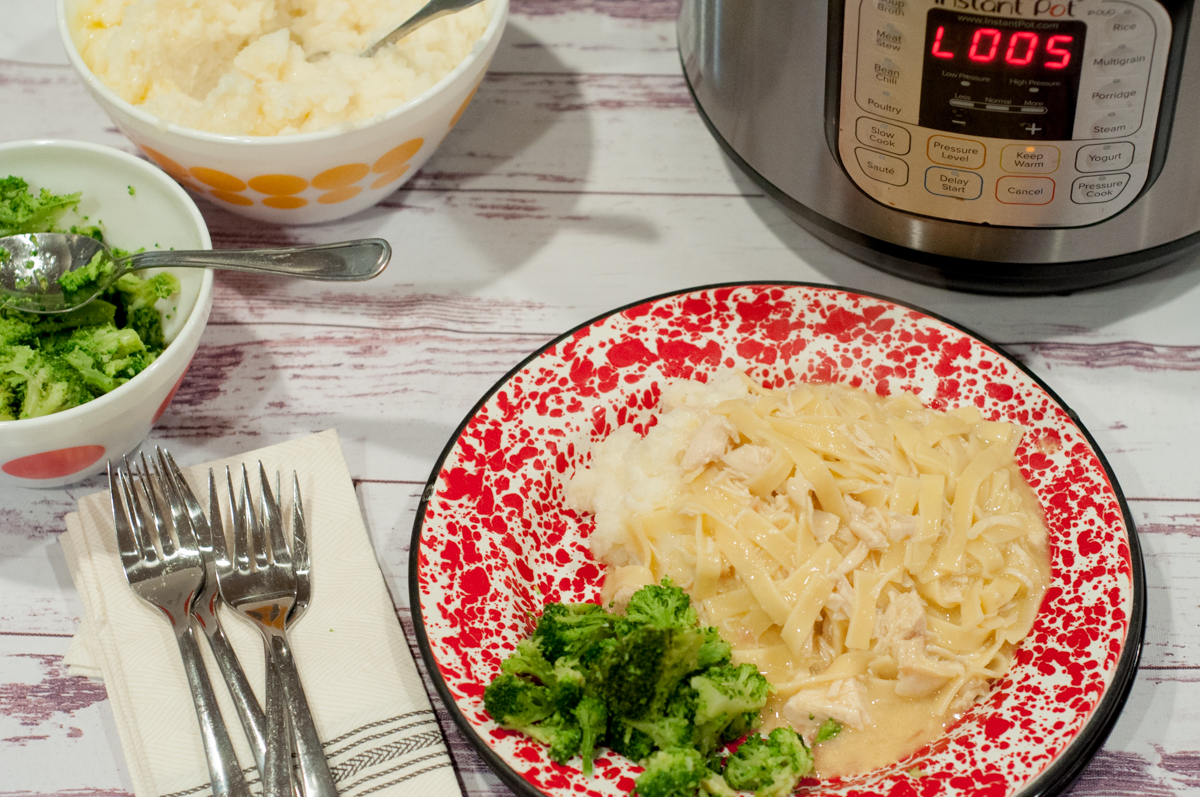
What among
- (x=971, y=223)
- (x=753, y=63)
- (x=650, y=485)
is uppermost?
(x=753, y=63)

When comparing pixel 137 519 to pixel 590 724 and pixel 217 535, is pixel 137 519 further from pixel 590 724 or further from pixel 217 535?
pixel 590 724

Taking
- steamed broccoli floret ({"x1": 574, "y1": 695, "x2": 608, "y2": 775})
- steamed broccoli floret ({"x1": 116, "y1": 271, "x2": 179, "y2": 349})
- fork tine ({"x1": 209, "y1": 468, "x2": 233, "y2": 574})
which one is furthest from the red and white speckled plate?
steamed broccoli floret ({"x1": 116, "y1": 271, "x2": 179, "y2": 349})

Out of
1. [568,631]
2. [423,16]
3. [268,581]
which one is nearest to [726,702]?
[568,631]

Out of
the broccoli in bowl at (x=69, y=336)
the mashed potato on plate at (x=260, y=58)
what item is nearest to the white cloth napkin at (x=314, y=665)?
the broccoli in bowl at (x=69, y=336)

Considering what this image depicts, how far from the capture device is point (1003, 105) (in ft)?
3.67

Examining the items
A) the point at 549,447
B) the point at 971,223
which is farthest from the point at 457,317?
the point at 971,223

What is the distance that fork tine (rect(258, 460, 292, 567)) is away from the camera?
123cm

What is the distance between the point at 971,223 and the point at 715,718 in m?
0.68

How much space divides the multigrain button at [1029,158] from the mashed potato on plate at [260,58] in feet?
2.61

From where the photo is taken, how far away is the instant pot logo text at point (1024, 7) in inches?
40.1

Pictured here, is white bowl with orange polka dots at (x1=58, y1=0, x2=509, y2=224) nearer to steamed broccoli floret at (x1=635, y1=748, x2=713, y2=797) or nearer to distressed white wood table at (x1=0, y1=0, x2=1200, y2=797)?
distressed white wood table at (x1=0, y1=0, x2=1200, y2=797)

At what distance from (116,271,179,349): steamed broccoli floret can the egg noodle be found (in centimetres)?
60

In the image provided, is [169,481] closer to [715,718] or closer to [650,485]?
[650,485]

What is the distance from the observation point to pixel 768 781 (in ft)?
3.25
